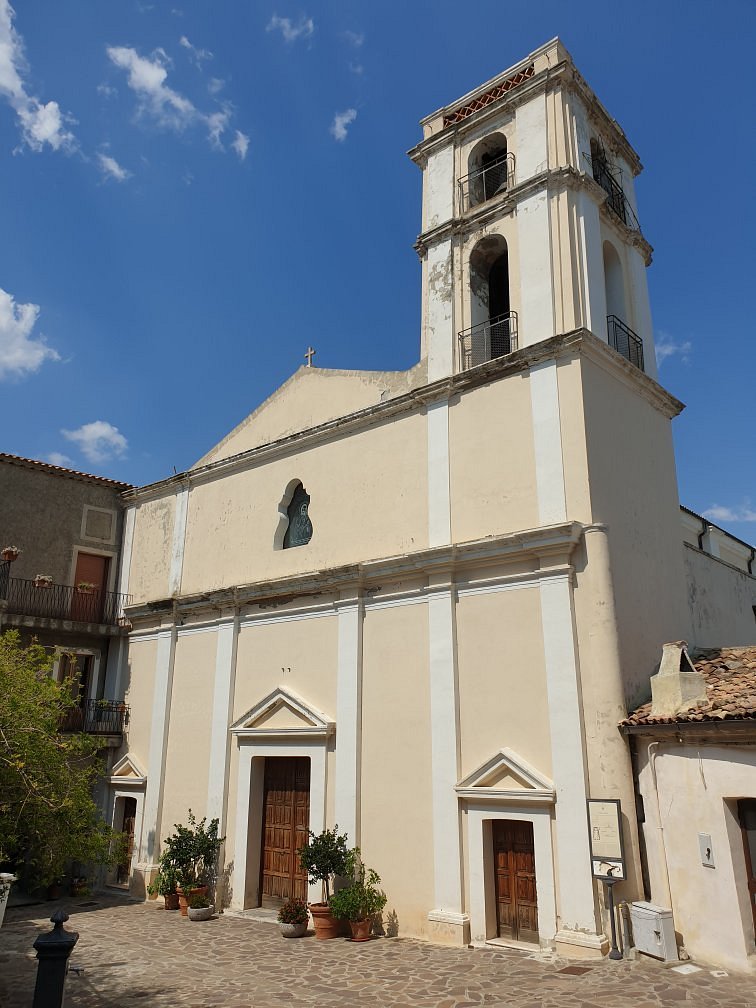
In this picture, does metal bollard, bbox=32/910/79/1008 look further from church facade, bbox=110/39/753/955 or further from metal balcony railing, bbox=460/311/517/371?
metal balcony railing, bbox=460/311/517/371

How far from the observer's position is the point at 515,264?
14.5m

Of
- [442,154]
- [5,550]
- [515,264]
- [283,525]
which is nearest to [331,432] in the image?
[283,525]

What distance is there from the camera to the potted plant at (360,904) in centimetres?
1205

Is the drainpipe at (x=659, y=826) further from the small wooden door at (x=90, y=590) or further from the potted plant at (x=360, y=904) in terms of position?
the small wooden door at (x=90, y=590)

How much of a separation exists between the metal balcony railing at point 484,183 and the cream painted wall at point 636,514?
204 inches

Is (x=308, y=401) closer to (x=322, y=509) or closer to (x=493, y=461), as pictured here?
(x=322, y=509)

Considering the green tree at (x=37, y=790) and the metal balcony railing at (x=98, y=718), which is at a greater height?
the metal balcony railing at (x=98, y=718)

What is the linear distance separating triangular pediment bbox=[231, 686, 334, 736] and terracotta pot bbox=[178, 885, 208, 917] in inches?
113

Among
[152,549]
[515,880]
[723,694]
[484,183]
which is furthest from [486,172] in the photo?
[515,880]

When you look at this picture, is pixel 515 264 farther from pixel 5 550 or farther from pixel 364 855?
pixel 5 550

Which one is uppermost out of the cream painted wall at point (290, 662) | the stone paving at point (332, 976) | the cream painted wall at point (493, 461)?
the cream painted wall at point (493, 461)

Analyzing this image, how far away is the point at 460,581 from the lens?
13047 mm

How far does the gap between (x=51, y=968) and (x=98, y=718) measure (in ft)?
39.2

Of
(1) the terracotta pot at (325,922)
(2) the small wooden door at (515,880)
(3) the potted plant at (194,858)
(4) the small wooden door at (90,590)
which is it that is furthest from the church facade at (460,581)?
(4) the small wooden door at (90,590)
